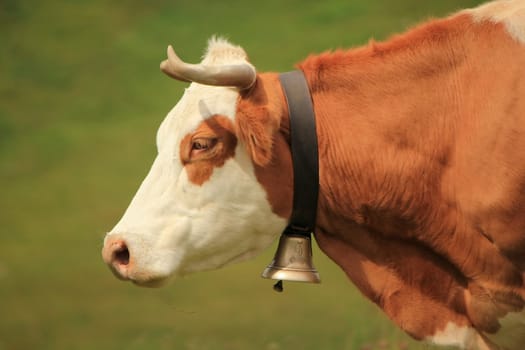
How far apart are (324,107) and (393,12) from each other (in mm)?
8854

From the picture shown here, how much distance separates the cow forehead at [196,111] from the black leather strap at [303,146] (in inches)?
10.2

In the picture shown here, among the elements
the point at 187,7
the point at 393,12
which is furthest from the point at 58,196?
the point at 393,12

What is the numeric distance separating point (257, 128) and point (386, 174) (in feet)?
2.01

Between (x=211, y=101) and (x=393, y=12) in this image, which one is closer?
(x=211, y=101)

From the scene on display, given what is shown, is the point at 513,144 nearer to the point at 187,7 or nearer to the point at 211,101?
the point at 211,101

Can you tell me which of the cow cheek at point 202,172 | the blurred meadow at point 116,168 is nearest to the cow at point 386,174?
the cow cheek at point 202,172

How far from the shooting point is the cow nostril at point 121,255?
4.39 metres

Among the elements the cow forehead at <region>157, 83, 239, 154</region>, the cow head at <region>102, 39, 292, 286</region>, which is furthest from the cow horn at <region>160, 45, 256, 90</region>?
the cow forehead at <region>157, 83, 239, 154</region>

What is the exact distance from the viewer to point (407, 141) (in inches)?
175

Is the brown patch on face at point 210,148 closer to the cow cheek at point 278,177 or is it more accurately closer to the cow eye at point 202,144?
the cow eye at point 202,144

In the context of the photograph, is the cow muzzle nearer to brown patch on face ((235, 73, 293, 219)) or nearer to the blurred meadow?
brown patch on face ((235, 73, 293, 219))

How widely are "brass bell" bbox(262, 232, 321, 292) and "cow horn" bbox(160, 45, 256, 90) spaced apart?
2.50ft

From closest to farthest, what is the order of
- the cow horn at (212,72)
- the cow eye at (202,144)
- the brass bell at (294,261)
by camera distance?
the cow horn at (212,72) < the cow eye at (202,144) < the brass bell at (294,261)

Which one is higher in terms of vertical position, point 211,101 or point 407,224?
point 211,101
